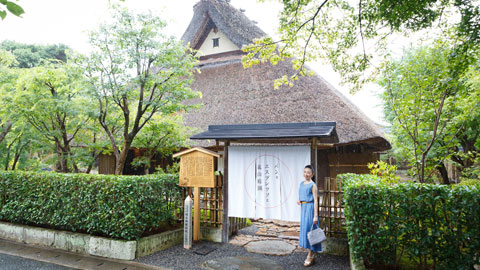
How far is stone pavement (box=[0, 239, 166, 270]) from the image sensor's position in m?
4.69

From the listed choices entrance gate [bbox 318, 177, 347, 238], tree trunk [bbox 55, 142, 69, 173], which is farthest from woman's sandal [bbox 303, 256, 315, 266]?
tree trunk [bbox 55, 142, 69, 173]

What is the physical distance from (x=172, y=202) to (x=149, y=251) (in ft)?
3.76

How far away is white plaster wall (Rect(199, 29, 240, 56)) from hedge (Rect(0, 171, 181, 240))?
10554mm

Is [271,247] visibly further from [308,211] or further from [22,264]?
[22,264]

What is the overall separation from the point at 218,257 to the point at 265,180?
1710 millimetres

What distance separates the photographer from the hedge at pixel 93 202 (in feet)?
16.5

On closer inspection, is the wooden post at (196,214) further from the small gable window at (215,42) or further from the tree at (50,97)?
the small gable window at (215,42)

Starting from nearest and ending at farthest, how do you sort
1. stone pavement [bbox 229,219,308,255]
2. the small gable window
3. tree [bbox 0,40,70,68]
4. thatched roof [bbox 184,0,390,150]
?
1. stone pavement [bbox 229,219,308,255]
2. thatched roof [bbox 184,0,390,150]
3. the small gable window
4. tree [bbox 0,40,70,68]

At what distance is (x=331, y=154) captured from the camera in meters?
12.4

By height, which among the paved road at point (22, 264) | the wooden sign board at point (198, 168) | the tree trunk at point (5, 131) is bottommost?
the paved road at point (22, 264)

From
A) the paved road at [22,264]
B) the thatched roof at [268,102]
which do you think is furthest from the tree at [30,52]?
the paved road at [22,264]

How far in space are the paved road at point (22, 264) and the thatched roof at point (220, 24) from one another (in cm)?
1136

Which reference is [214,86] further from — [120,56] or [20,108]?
[20,108]

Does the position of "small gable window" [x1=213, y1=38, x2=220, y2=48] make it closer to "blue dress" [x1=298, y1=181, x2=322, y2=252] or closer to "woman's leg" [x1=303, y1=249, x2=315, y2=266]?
"blue dress" [x1=298, y1=181, x2=322, y2=252]
